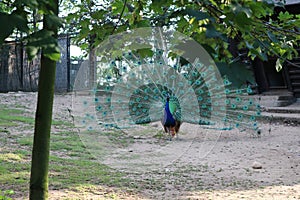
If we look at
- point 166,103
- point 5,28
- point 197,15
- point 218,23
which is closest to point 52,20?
point 5,28

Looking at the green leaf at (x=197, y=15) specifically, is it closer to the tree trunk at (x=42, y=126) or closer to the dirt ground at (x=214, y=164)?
the tree trunk at (x=42, y=126)

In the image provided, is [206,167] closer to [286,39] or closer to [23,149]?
[23,149]

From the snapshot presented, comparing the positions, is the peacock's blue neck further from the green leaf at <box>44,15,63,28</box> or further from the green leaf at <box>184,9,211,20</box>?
the green leaf at <box>44,15,63,28</box>

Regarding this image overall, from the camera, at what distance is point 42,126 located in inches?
69.5

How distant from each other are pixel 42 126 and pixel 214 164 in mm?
3349

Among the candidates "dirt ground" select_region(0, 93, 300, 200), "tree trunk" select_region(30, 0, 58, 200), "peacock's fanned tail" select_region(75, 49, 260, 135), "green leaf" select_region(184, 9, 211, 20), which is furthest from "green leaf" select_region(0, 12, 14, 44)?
"peacock's fanned tail" select_region(75, 49, 260, 135)

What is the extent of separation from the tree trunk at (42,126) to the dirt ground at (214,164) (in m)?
1.27

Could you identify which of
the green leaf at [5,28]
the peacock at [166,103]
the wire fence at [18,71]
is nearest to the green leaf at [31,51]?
the green leaf at [5,28]

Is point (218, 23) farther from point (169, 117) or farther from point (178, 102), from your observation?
point (178, 102)

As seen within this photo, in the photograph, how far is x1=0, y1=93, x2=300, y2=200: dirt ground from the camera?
348 centimetres

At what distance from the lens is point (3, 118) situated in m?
7.15

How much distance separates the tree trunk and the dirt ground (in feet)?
4.18

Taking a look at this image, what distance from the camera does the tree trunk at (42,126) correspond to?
1721mm

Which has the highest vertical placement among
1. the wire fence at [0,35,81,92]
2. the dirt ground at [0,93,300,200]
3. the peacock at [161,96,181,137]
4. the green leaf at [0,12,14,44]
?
the wire fence at [0,35,81,92]
